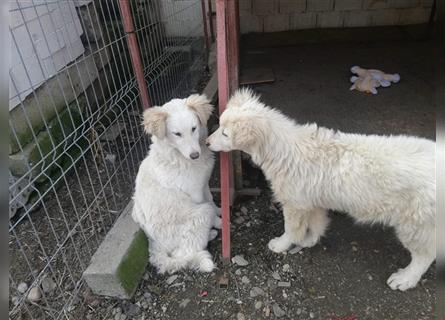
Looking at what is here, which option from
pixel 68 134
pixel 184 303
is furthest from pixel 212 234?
pixel 68 134

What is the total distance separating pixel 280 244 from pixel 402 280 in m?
0.91

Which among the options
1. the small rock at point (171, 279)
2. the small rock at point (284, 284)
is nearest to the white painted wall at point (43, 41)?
the small rock at point (171, 279)

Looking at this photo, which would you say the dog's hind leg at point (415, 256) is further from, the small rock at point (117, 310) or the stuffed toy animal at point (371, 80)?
the stuffed toy animal at point (371, 80)

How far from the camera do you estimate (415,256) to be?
94.8 inches

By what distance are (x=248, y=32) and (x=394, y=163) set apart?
4.81 metres

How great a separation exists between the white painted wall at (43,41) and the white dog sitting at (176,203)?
1397 millimetres

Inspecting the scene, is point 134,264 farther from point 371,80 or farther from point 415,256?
Result: point 371,80

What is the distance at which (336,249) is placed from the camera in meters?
2.92

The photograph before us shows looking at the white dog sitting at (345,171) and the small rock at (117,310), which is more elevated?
the white dog sitting at (345,171)

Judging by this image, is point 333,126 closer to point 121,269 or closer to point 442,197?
Result: point 121,269

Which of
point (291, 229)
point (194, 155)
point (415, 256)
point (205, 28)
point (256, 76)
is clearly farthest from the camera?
point (205, 28)

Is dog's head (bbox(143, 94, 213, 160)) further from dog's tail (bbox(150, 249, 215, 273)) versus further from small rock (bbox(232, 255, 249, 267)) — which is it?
small rock (bbox(232, 255, 249, 267))

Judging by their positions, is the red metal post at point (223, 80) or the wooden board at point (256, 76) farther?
the wooden board at point (256, 76)

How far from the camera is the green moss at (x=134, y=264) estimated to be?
2639 mm
